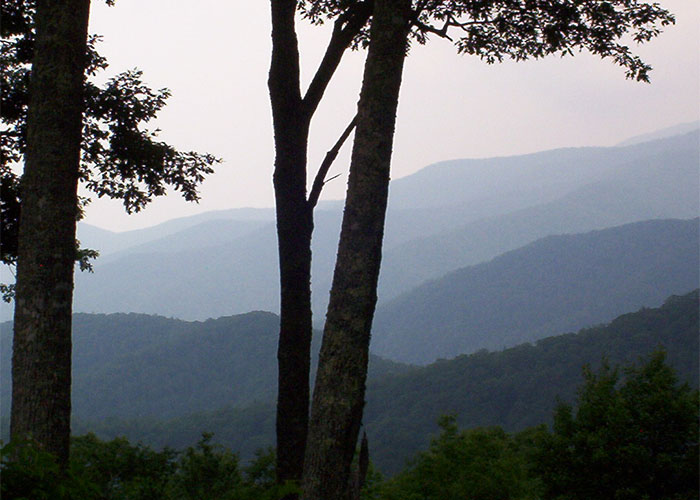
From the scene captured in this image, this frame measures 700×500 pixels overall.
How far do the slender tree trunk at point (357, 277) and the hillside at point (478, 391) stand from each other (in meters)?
119

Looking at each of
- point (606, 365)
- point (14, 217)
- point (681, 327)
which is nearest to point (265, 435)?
point (681, 327)

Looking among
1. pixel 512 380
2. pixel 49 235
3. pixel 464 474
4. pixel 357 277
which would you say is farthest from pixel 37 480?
pixel 512 380

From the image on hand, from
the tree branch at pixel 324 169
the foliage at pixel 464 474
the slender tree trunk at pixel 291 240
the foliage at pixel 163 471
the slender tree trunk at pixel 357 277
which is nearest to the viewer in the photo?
the slender tree trunk at pixel 357 277

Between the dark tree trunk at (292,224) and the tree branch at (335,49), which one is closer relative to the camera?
the dark tree trunk at (292,224)

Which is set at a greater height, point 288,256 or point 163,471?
point 288,256

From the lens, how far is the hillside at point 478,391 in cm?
13188

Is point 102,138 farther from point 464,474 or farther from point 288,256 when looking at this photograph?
point 464,474

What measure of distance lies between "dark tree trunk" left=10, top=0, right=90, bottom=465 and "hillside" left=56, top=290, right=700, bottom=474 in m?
119

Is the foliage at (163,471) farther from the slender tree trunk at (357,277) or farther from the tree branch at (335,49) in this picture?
the tree branch at (335,49)

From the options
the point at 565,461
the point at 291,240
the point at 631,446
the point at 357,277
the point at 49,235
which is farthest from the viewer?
the point at 565,461

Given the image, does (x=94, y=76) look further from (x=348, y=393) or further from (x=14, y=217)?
(x=348, y=393)

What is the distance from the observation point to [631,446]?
20375 millimetres

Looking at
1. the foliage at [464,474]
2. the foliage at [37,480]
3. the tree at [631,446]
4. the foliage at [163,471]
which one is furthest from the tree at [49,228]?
the tree at [631,446]

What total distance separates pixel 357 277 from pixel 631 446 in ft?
57.3
